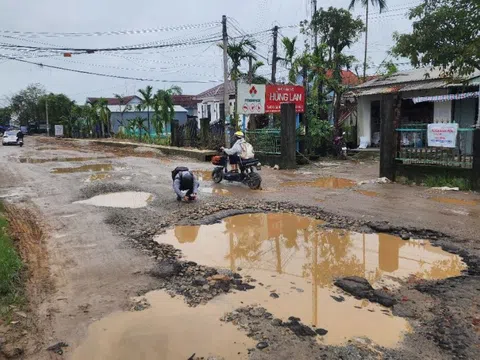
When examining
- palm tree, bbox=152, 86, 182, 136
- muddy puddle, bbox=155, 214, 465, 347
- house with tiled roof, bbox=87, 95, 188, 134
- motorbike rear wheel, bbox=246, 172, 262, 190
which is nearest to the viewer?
muddy puddle, bbox=155, 214, 465, 347

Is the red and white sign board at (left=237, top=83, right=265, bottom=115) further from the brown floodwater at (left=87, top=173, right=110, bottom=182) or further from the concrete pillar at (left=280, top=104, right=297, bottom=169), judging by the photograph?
the brown floodwater at (left=87, top=173, right=110, bottom=182)

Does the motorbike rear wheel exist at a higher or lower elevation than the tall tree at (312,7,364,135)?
lower

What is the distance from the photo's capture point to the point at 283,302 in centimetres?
436

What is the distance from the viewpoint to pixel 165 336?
3.76 m

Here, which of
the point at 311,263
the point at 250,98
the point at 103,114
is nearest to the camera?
the point at 311,263

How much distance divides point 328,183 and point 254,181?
2379 mm

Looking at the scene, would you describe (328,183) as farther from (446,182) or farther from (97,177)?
(97,177)

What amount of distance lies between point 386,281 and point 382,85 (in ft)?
57.4

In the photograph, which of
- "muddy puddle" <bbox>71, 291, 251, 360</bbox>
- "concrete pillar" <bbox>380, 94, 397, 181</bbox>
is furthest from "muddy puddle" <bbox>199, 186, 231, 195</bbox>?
"muddy puddle" <bbox>71, 291, 251, 360</bbox>

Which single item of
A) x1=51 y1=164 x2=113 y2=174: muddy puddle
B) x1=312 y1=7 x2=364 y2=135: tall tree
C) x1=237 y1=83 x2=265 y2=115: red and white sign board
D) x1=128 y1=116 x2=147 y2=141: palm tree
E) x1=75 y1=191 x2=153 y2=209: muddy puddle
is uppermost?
x1=312 y1=7 x2=364 y2=135: tall tree

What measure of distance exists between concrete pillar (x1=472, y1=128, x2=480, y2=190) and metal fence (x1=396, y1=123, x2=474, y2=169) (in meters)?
0.23

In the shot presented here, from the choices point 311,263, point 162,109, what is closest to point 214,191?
point 311,263

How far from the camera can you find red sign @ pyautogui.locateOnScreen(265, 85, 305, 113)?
17.7 metres

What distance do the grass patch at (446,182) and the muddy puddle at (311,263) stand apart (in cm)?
492
